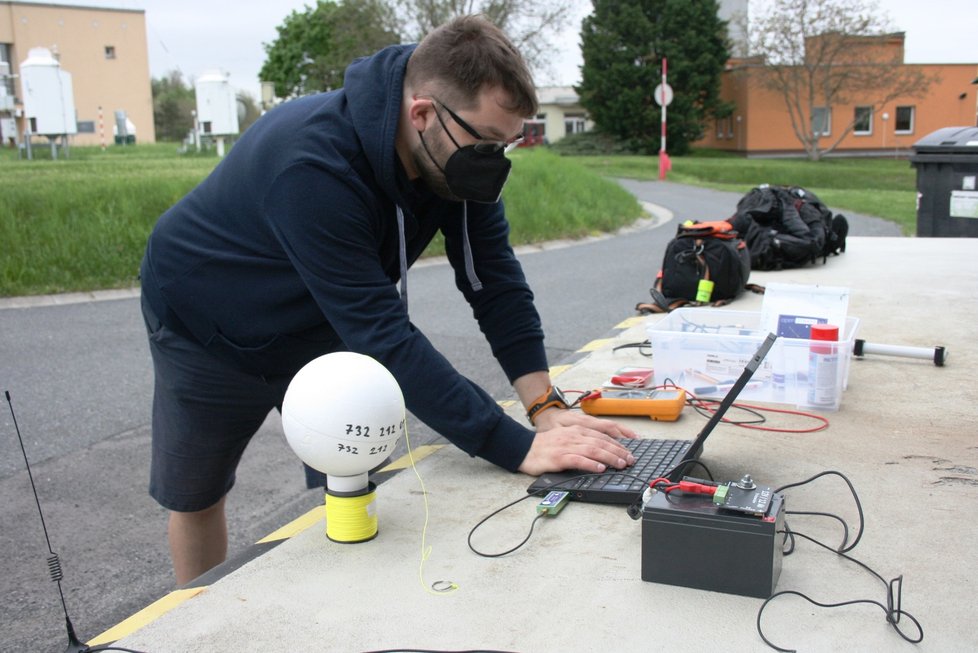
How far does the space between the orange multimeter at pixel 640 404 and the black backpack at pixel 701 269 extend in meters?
2.51

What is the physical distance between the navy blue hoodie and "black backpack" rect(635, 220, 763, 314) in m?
3.06

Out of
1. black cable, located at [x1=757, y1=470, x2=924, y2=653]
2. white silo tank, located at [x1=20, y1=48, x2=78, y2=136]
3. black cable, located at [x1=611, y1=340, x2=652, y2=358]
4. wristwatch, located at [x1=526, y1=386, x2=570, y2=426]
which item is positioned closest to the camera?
black cable, located at [x1=757, y1=470, x2=924, y2=653]

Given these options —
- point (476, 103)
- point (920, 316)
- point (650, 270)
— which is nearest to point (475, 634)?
point (476, 103)

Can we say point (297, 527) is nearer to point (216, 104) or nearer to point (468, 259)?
point (468, 259)

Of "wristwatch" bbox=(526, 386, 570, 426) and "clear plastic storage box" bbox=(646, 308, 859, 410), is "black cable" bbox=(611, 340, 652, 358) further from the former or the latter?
"wristwatch" bbox=(526, 386, 570, 426)

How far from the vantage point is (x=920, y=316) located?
4578mm

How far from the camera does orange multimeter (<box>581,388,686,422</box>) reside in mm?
2885

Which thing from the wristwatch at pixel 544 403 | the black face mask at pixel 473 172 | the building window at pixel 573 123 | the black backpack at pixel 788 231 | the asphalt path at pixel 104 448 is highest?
the building window at pixel 573 123

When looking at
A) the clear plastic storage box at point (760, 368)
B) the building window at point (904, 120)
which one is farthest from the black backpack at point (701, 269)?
the building window at point (904, 120)

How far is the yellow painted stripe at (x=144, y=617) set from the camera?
1.68 meters

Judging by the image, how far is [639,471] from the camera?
226 cm

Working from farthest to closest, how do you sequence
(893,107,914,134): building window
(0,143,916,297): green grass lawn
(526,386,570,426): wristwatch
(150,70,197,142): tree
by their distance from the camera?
(150,70,197,142): tree
(893,107,914,134): building window
(0,143,916,297): green grass lawn
(526,386,570,426): wristwatch

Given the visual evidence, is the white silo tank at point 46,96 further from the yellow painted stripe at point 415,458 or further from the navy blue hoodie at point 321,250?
the yellow painted stripe at point 415,458

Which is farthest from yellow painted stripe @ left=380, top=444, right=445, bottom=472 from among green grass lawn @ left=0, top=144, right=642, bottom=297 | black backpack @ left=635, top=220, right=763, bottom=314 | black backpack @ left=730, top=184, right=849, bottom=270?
green grass lawn @ left=0, top=144, right=642, bottom=297
